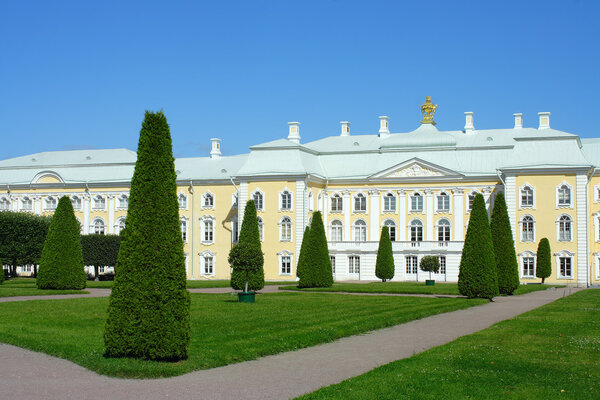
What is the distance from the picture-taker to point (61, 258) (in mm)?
33188

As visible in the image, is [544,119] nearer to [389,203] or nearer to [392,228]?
[389,203]

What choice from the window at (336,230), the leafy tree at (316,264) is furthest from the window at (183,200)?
the leafy tree at (316,264)

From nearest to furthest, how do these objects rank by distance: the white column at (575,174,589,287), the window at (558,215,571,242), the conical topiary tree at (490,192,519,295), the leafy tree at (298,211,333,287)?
the conical topiary tree at (490,192,519,295) < the leafy tree at (298,211,333,287) < the white column at (575,174,589,287) < the window at (558,215,571,242)

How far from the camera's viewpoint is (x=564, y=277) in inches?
1939

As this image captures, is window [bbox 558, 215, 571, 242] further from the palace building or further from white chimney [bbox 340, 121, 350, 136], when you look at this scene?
white chimney [bbox 340, 121, 350, 136]

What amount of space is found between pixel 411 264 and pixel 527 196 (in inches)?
350

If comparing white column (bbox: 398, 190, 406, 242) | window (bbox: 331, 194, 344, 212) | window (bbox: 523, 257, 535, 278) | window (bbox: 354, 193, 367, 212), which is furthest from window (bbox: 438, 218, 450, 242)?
window (bbox: 331, 194, 344, 212)

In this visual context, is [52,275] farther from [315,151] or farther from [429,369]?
[315,151]

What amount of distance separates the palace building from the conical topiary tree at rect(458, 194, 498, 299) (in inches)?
839

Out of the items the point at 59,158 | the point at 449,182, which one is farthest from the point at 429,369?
the point at 59,158

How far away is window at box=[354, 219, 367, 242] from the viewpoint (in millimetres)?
56938

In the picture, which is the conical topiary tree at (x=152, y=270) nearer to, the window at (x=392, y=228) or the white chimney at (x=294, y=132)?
the window at (x=392, y=228)

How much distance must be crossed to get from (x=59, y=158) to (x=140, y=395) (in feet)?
193

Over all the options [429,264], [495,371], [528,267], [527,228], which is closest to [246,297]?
[495,371]
